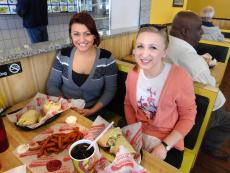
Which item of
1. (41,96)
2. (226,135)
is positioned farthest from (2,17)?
(226,135)

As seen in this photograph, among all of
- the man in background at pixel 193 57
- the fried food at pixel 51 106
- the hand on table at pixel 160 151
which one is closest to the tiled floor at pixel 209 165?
the man in background at pixel 193 57

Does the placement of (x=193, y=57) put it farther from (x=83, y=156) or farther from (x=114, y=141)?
(x=83, y=156)

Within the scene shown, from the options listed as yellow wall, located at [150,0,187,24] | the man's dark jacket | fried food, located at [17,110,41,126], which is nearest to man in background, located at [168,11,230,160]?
fried food, located at [17,110,41,126]

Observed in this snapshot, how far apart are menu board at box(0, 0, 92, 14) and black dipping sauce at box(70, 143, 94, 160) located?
7.79 ft

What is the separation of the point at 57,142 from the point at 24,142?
0.16 m

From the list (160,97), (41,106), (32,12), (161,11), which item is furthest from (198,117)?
(161,11)

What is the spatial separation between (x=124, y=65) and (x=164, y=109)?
1.70 feet

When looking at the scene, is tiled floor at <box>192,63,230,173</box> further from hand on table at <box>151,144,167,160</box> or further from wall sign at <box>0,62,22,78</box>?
wall sign at <box>0,62,22,78</box>

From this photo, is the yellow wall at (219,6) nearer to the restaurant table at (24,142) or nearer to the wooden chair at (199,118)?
the wooden chair at (199,118)

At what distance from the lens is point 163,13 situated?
148 inches

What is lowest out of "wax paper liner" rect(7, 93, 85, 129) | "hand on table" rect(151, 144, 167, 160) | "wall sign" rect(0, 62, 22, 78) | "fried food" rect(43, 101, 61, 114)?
"hand on table" rect(151, 144, 167, 160)

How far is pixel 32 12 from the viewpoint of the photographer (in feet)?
7.97

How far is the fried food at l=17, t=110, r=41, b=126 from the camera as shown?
0.93m

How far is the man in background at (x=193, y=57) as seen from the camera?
123cm
